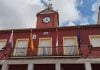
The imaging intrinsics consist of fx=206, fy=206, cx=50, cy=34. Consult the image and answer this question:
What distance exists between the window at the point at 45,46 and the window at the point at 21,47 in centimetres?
146

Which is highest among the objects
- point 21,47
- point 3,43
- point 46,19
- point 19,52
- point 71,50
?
point 46,19

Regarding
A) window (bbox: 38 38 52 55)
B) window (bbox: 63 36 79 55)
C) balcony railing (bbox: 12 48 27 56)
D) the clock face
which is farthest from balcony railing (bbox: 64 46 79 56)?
the clock face

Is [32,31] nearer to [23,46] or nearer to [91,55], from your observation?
[23,46]

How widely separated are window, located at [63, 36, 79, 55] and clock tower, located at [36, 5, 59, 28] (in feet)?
18.0

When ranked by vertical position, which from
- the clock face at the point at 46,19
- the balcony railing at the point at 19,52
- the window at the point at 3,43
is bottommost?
A: the balcony railing at the point at 19,52

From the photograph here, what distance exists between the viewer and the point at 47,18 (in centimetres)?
2586

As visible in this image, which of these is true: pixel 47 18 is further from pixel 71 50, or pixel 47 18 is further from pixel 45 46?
pixel 71 50

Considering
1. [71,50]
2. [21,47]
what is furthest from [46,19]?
[71,50]

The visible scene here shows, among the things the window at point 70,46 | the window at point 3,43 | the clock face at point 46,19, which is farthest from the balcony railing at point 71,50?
the clock face at point 46,19

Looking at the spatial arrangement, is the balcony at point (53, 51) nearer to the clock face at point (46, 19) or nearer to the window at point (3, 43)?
the window at point (3, 43)

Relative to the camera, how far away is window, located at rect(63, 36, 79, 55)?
733 inches

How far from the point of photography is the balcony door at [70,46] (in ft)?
61.1

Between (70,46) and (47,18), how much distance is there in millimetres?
7718

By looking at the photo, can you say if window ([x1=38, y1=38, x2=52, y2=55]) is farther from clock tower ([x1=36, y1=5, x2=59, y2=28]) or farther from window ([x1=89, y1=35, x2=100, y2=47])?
clock tower ([x1=36, y1=5, x2=59, y2=28])
